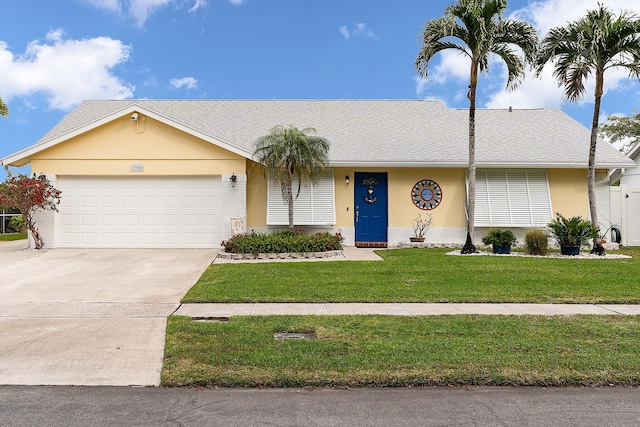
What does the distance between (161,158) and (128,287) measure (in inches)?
273

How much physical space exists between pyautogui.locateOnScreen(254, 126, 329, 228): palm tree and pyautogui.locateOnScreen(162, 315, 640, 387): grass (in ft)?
25.8

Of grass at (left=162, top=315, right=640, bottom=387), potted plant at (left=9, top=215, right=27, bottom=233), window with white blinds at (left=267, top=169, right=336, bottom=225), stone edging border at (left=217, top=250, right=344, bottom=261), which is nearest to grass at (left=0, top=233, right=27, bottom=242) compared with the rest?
potted plant at (left=9, top=215, right=27, bottom=233)

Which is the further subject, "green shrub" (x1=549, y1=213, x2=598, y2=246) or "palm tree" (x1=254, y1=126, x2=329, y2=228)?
"palm tree" (x1=254, y1=126, x2=329, y2=228)

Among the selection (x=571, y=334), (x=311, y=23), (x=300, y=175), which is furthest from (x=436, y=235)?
(x=571, y=334)

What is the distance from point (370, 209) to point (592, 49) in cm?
779

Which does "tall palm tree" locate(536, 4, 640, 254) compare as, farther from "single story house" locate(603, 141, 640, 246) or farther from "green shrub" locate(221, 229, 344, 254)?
"green shrub" locate(221, 229, 344, 254)

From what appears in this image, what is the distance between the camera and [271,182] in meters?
15.5

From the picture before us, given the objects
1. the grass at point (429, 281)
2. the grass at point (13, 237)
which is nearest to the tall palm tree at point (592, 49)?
the grass at point (429, 281)

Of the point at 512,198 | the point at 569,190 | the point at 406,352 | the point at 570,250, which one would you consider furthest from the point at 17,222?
the point at 569,190

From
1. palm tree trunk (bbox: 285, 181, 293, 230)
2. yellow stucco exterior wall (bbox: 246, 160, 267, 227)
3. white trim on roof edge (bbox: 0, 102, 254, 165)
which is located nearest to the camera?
palm tree trunk (bbox: 285, 181, 293, 230)

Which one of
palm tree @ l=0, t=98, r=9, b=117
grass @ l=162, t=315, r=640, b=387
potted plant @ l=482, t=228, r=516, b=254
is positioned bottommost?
grass @ l=162, t=315, r=640, b=387

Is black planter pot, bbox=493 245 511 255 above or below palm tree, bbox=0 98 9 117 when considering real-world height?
below

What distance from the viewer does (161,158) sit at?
1472 centimetres

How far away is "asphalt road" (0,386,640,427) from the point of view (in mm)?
3459
